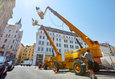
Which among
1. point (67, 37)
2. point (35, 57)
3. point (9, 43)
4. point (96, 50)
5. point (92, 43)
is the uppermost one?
point (67, 37)

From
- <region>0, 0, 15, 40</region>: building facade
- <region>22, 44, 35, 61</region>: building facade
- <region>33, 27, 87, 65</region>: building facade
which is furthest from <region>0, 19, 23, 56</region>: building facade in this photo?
<region>22, 44, 35, 61</region>: building facade

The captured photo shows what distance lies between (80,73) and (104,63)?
6.74 metres

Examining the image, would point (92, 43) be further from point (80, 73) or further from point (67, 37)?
point (67, 37)

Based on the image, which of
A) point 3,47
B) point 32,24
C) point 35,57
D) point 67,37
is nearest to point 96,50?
point 32,24

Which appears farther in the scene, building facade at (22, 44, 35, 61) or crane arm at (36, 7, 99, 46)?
building facade at (22, 44, 35, 61)

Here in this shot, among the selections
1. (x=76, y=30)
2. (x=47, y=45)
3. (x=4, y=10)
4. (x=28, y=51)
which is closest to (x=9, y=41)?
(x=47, y=45)

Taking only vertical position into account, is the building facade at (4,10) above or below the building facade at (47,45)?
above

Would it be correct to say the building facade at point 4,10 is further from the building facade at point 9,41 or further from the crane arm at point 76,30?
the building facade at point 9,41

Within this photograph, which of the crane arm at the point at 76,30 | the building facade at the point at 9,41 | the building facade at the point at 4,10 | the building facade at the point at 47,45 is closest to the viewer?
the crane arm at the point at 76,30

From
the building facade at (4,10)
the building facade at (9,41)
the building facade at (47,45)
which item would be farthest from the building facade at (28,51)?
the building facade at (4,10)

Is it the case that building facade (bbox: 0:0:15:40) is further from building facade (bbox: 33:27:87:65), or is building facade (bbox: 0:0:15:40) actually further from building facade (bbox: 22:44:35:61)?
building facade (bbox: 22:44:35:61)

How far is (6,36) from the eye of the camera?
36.9m

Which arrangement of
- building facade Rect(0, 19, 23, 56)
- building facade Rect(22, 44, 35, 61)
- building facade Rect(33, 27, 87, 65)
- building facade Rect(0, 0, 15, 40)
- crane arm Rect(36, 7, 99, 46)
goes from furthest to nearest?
building facade Rect(22, 44, 35, 61) < building facade Rect(0, 19, 23, 56) < building facade Rect(33, 27, 87, 65) < building facade Rect(0, 0, 15, 40) < crane arm Rect(36, 7, 99, 46)

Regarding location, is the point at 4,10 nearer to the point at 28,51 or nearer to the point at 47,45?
the point at 47,45
